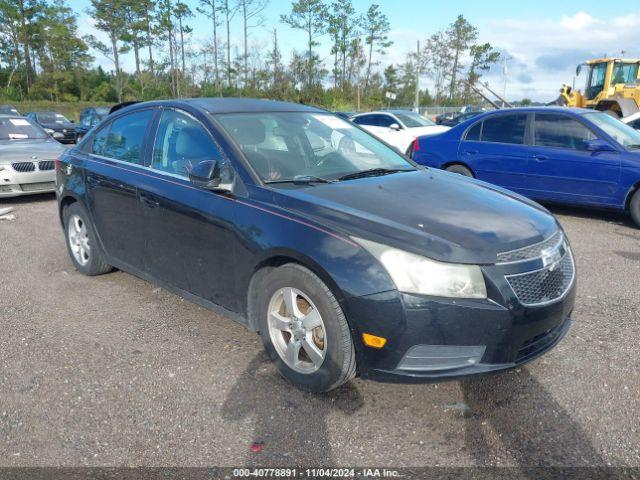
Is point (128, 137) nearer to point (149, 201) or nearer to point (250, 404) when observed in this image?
point (149, 201)

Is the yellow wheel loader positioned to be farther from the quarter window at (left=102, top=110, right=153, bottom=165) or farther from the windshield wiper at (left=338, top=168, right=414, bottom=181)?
the quarter window at (left=102, top=110, right=153, bottom=165)

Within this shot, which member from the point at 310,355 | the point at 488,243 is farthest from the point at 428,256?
the point at 310,355

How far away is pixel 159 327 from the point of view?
3863mm

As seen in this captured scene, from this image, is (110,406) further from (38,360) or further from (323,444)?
(323,444)

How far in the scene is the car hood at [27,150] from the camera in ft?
28.4

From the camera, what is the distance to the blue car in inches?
269

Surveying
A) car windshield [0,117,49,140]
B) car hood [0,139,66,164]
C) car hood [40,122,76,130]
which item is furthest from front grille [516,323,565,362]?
car hood [40,122,76,130]

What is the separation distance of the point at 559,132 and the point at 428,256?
19.0 feet

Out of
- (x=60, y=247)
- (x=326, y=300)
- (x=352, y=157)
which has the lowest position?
(x=60, y=247)

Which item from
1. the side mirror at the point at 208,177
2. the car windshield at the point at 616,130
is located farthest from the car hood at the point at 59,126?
the side mirror at the point at 208,177

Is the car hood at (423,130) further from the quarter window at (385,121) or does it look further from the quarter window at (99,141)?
the quarter window at (99,141)

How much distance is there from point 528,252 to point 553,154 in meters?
5.19

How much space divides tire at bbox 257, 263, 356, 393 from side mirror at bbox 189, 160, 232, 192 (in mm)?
654

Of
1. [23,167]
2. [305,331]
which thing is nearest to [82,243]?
[305,331]
